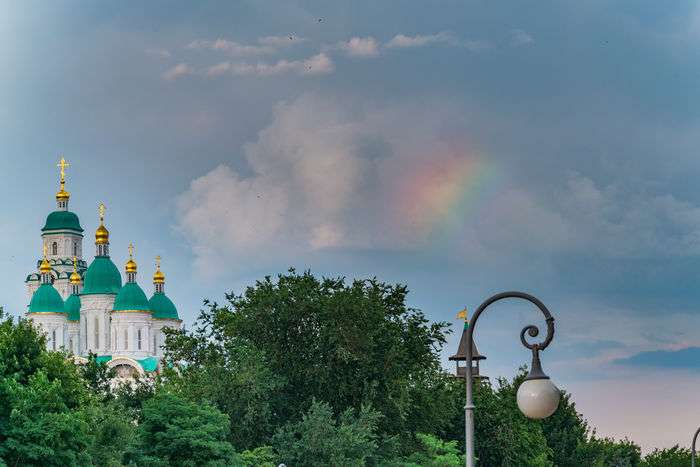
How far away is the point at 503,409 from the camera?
269 feet

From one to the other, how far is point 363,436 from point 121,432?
11630mm

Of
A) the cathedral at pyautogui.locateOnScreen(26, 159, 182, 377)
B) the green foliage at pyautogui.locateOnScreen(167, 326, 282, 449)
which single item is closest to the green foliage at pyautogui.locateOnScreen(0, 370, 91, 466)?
the green foliage at pyautogui.locateOnScreen(167, 326, 282, 449)

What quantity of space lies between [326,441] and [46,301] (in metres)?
117

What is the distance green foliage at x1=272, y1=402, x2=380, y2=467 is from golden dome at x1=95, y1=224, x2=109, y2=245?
116m

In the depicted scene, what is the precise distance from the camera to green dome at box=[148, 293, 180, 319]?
17662 cm

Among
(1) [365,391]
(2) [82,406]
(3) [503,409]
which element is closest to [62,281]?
(3) [503,409]

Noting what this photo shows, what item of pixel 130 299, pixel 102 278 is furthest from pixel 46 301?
pixel 130 299

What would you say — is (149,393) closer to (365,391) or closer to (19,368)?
(365,391)

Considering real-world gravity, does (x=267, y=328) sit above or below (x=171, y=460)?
above

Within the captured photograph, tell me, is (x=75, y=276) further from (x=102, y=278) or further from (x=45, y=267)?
(x=102, y=278)

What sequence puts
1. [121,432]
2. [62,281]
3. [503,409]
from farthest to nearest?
1. [62,281]
2. [503,409]
3. [121,432]

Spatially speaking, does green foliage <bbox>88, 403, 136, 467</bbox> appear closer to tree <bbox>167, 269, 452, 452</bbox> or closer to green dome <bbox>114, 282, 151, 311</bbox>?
tree <bbox>167, 269, 452, 452</bbox>

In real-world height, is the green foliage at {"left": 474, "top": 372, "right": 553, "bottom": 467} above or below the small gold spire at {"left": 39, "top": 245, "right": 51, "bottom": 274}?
below

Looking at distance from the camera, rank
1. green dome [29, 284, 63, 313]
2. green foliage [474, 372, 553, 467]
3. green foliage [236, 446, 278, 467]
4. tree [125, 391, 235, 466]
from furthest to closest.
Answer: green dome [29, 284, 63, 313], green foliage [474, 372, 553, 467], green foliage [236, 446, 278, 467], tree [125, 391, 235, 466]
